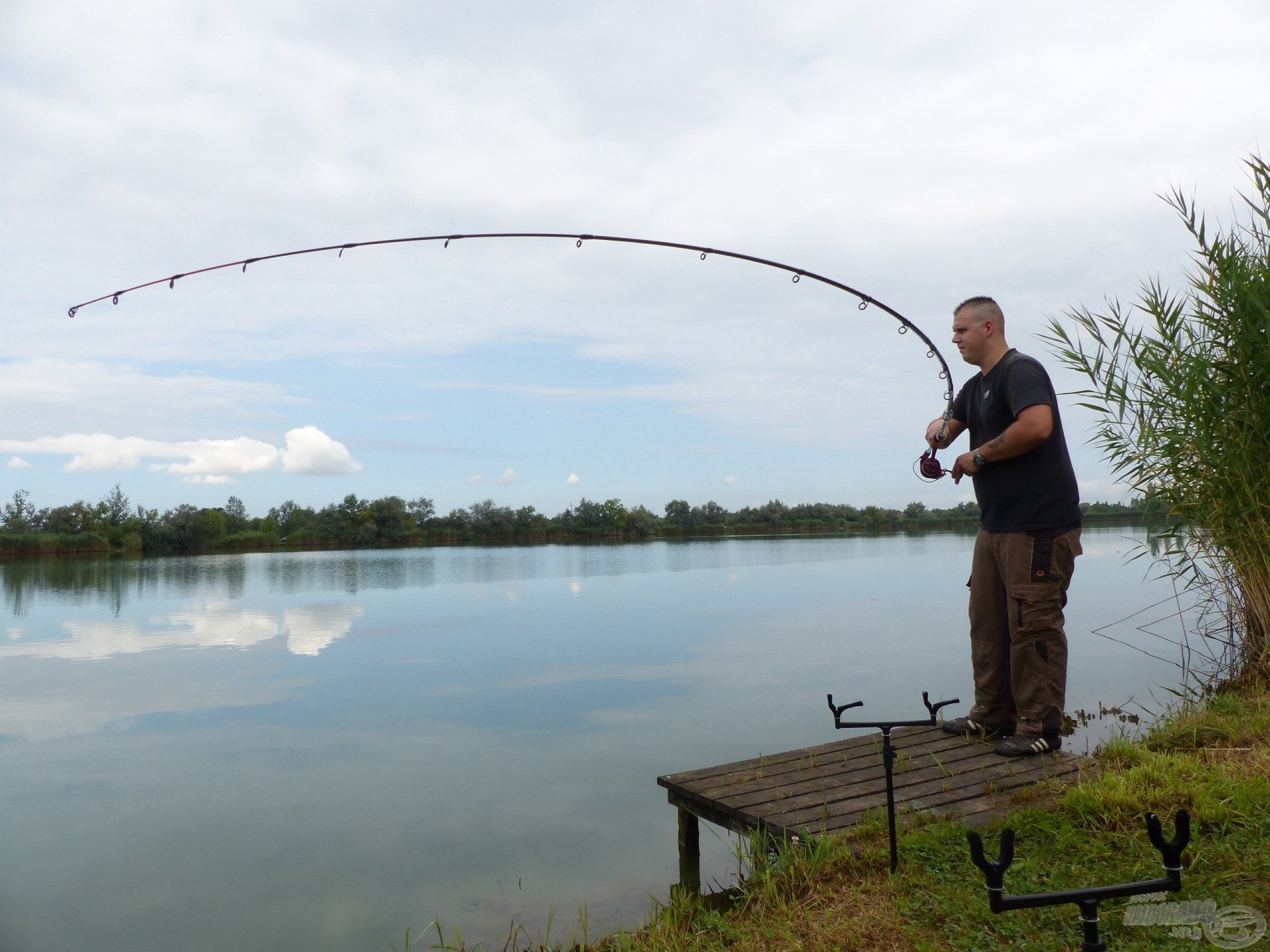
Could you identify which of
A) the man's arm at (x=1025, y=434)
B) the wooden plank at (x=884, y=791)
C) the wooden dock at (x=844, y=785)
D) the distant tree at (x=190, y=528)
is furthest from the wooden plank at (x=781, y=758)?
the distant tree at (x=190, y=528)

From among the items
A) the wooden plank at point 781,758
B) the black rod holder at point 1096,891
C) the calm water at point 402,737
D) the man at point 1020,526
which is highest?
the man at point 1020,526

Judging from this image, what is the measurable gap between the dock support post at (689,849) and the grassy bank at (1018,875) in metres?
0.61

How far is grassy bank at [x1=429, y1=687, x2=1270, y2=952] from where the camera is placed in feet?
7.45

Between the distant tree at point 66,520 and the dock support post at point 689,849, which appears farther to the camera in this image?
the distant tree at point 66,520

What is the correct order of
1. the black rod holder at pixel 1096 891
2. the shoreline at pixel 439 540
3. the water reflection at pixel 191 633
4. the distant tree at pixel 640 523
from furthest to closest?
the distant tree at pixel 640 523
the shoreline at pixel 439 540
the water reflection at pixel 191 633
the black rod holder at pixel 1096 891

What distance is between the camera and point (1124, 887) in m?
1.50

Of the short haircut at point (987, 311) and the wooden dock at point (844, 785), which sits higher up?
the short haircut at point (987, 311)

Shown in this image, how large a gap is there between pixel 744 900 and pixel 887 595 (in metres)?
13.5

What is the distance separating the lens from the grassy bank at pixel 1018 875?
89.4 inches

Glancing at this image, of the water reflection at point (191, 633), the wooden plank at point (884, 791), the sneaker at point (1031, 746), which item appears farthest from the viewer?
the water reflection at point (191, 633)

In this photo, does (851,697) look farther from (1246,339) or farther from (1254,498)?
(1246,339)

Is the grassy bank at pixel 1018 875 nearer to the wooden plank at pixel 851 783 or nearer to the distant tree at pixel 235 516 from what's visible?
the wooden plank at pixel 851 783

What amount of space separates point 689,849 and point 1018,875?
5.90 feet

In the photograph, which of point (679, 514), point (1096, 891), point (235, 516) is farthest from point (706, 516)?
point (1096, 891)
